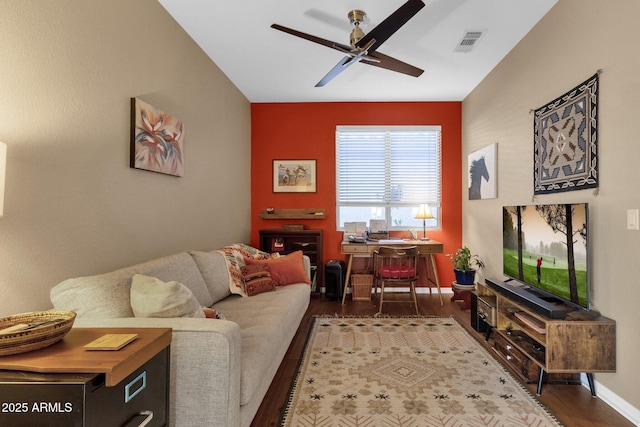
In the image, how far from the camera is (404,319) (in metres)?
3.72

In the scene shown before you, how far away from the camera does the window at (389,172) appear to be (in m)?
4.89

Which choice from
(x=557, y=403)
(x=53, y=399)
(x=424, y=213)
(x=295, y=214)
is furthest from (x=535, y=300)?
(x=295, y=214)

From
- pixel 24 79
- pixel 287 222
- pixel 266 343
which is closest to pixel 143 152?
pixel 24 79

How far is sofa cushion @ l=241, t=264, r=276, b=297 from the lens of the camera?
305cm

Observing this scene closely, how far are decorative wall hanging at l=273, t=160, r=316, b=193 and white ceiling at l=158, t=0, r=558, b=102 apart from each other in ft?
3.15

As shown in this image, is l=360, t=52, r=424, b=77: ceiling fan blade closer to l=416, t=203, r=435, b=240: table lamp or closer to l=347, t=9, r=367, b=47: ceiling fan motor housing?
l=347, t=9, r=367, b=47: ceiling fan motor housing

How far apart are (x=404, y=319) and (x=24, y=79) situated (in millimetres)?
3621

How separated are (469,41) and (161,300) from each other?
3334mm

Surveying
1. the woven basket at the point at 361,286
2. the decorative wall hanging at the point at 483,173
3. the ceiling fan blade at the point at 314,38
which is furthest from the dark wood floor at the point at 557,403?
the ceiling fan blade at the point at 314,38

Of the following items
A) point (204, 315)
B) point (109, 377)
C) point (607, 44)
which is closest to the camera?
point (109, 377)

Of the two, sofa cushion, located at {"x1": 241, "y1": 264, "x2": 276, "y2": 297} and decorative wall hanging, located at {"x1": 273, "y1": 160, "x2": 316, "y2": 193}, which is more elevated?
decorative wall hanging, located at {"x1": 273, "y1": 160, "x2": 316, "y2": 193}

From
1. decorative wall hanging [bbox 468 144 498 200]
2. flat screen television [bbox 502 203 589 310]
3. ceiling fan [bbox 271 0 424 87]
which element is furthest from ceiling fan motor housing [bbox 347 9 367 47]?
decorative wall hanging [bbox 468 144 498 200]

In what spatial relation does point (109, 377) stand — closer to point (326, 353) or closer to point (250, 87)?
point (326, 353)

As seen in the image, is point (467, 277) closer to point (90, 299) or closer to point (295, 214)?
point (295, 214)
